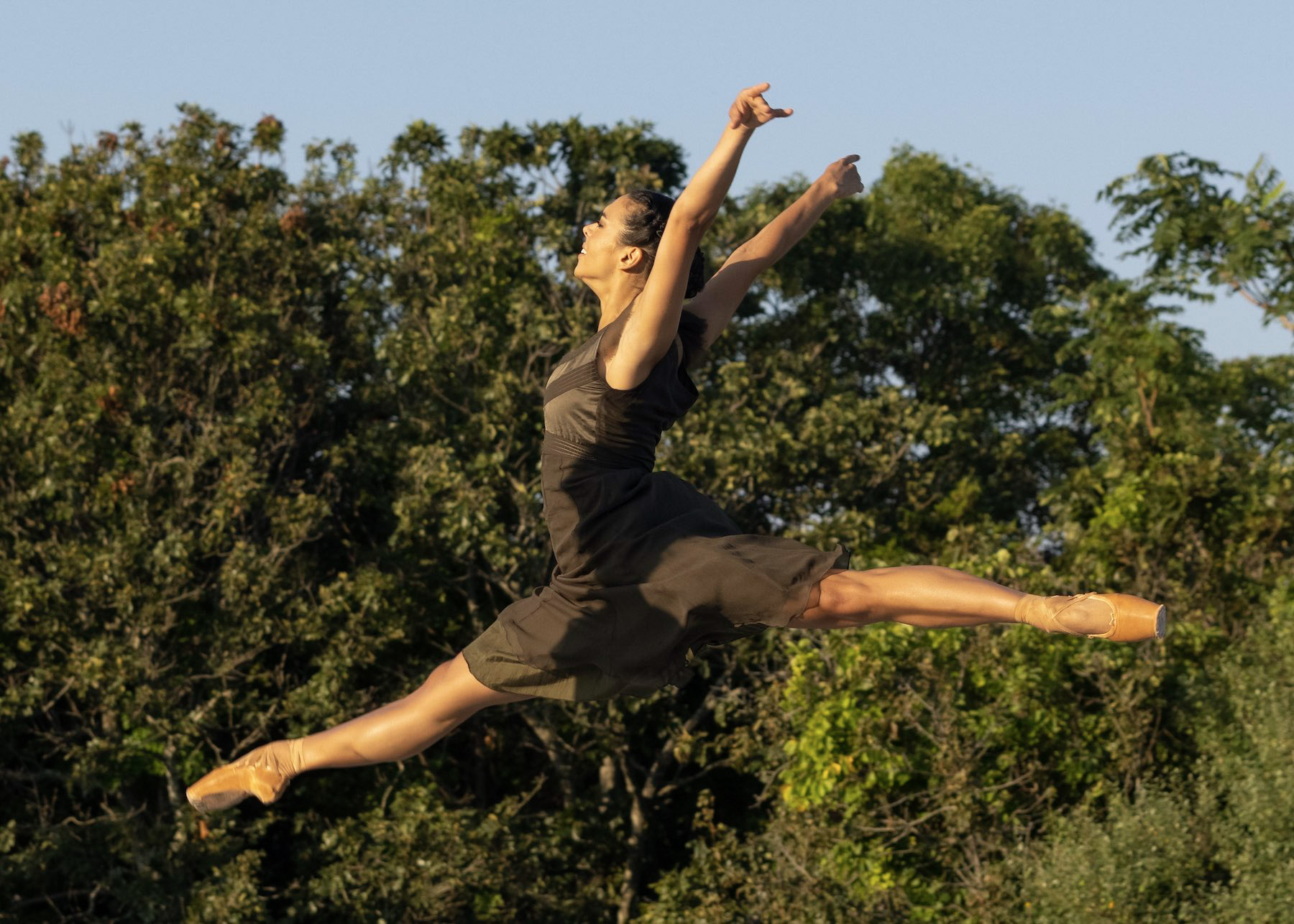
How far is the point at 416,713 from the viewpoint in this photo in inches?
187

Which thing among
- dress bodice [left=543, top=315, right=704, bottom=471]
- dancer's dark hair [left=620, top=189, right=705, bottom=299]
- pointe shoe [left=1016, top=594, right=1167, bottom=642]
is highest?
dancer's dark hair [left=620, top=189, right=705, bottom=299]

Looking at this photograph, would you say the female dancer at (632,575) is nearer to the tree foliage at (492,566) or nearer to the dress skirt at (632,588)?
the dress skirt at (632,588)

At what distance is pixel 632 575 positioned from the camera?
4.50 metres

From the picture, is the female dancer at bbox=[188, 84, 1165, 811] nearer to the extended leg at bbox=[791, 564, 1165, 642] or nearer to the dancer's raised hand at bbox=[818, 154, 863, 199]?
the extended leg at bbox=[791, 564, 1165, 642]

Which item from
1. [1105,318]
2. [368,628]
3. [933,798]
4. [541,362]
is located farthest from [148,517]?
[1105,318]

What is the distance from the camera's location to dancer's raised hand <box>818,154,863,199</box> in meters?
5.02

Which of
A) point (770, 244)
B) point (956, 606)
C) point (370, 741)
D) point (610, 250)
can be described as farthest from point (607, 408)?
point (370, 741)

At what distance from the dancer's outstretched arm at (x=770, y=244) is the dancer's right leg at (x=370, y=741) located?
1218mm

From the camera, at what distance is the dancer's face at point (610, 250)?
4.53 metres

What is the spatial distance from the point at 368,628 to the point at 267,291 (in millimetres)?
3407

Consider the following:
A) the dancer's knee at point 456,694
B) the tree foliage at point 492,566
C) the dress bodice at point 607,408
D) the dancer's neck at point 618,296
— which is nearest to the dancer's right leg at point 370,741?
the dancer's knee at point 456,694

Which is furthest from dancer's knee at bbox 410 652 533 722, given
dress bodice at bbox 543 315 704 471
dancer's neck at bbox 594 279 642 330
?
dancer's neck at bbox 594 279 642 330

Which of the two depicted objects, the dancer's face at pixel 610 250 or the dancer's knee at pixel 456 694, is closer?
the dancer's face at pixel 610 250

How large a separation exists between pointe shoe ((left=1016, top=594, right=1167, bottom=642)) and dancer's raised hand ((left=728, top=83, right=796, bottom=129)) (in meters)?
1.27
